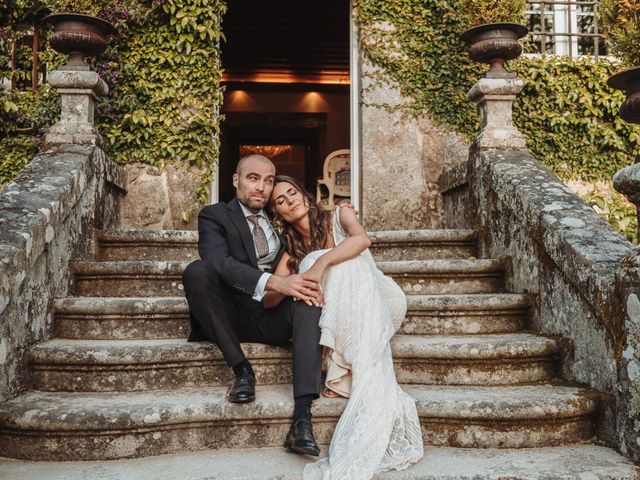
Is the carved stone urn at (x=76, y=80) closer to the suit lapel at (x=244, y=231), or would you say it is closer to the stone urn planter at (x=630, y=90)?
the suit lapel at (x=244, y=231)

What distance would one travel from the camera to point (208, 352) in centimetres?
274

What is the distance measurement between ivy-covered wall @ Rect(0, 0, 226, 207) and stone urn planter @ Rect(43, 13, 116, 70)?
100 cm

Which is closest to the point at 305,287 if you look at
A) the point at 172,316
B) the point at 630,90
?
the point at 172,316

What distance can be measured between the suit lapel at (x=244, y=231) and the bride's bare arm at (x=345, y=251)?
398 mm

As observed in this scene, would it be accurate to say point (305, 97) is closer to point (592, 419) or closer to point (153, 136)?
point (153, 136)

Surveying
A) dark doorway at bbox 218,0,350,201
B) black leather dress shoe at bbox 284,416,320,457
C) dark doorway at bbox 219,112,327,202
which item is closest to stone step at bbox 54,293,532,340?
black leather dress shoe at bbox 284,416,320,457

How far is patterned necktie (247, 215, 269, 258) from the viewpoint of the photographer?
120 inches

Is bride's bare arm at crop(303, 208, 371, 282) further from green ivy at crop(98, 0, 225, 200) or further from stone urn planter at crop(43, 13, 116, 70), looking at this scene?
green ivy at crop(98, 0, 225, 200)

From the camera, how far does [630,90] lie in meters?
3.17

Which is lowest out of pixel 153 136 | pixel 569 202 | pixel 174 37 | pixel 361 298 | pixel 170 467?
pixel 170 467

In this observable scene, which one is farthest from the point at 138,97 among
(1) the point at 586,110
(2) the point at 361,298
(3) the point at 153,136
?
(1) the point at 586,110

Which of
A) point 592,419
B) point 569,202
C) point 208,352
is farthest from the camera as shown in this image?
point 569,202

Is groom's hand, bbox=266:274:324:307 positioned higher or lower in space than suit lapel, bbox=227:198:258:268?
lower

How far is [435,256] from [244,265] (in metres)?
1.70
